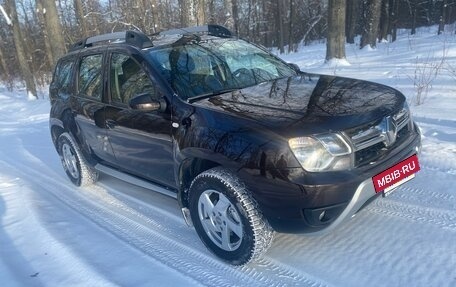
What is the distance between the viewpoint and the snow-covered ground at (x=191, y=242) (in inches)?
111

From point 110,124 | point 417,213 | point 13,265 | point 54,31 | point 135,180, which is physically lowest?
point 13,265

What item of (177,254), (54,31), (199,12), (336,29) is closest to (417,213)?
(177,254)

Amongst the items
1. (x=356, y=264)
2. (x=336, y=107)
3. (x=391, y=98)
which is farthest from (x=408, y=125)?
(x=356, y=264)

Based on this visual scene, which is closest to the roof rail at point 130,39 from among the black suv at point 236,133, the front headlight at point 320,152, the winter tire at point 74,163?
the black suv at point 236,133

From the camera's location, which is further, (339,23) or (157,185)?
(339,23)

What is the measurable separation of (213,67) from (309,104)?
1.18m

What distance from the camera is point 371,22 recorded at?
1325 cm

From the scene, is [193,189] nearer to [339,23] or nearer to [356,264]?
[356,264]

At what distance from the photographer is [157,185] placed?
380 centimetres

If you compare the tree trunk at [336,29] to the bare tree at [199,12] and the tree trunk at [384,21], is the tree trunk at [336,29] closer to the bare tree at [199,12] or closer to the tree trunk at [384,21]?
the bare tree at [199,12]

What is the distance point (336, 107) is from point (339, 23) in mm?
7856

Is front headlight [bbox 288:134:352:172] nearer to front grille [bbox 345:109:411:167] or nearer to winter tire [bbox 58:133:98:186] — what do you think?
front grille [bbox 345:109:411:167]

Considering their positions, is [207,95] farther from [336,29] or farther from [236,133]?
[336,29]

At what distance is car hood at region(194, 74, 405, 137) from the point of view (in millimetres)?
2637
